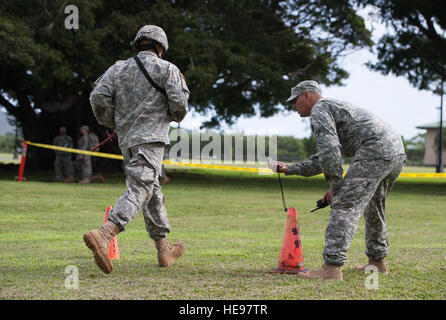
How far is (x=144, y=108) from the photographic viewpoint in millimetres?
5152

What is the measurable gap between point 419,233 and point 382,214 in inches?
169

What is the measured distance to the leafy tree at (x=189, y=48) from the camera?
773 inches

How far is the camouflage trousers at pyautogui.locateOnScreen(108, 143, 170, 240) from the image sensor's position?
485cm

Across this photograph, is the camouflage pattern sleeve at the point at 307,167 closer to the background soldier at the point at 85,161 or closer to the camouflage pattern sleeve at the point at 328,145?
the camouflage pattern sleeve at the point at 328,145

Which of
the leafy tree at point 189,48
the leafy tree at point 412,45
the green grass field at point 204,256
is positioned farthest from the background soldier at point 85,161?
the leafy tree at point 412,45

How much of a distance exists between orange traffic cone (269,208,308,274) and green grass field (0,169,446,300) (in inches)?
7.8

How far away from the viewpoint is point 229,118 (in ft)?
107

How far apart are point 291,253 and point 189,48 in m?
16.7

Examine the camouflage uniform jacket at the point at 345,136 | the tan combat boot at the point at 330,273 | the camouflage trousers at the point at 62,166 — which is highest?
the camouflage uniform jacket at the point at 345,136

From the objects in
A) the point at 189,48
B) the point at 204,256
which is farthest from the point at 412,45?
the point at 204,256

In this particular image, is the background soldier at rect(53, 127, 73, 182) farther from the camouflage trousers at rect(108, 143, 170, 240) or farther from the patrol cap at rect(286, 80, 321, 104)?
the patrol cap at rect(286, 80, 321, 104)

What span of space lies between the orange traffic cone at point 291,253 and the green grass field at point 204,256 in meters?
0.20

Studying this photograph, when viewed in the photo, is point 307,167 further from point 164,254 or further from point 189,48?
point 189,48

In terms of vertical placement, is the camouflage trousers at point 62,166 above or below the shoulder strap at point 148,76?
below
